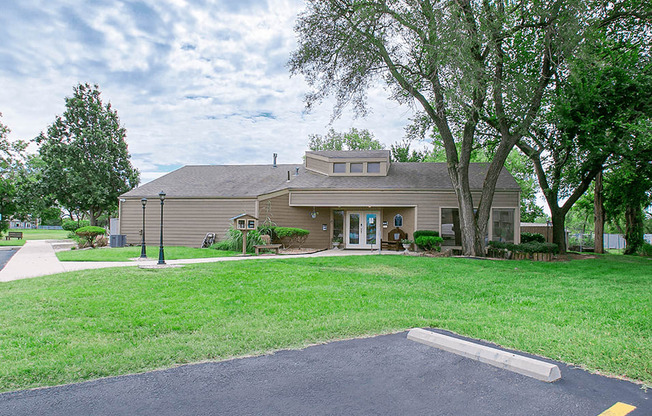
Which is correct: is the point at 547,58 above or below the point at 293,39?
below

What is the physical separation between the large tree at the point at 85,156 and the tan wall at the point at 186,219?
10340mm

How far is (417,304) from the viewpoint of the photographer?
6152 mm

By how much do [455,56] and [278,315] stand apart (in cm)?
898

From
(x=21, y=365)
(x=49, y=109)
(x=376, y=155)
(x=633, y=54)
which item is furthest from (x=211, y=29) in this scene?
(x=49, y=109)

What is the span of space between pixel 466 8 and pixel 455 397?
1234 centimetres

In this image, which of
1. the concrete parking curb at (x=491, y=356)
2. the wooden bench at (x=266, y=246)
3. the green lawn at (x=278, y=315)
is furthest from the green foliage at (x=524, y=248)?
the concrete parking curb at (x=491, y=356)

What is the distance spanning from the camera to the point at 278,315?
543 centimetres

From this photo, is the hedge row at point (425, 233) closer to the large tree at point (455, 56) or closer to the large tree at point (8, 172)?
the large tree at point (455, 56)

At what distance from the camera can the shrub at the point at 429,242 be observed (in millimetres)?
15344

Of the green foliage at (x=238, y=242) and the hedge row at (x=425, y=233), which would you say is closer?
the green foliage at (x=238, y=242)

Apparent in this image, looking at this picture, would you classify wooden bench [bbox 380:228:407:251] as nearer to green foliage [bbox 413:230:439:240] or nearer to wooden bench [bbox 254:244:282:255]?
green foliage [bbox 413:230:439:240]

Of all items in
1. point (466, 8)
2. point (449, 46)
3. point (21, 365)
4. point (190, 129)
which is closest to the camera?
point (21, 365)

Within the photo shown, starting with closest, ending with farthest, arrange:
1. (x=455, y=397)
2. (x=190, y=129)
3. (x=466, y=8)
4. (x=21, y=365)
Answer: (x=455, y=397)
(x=21, y=365)
(x=466, y=8)
(x=190, y=129)

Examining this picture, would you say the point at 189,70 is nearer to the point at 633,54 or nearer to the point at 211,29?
the point at 211,29
